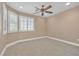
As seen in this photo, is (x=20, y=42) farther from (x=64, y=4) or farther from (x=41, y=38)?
(x=64, y=4)

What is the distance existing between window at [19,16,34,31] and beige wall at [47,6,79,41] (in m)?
0.34

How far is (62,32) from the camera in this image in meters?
1.91

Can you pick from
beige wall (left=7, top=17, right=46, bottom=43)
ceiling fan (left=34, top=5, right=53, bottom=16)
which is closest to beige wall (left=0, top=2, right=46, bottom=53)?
beige wall (left=7, top=17, right=46, bottom=43)

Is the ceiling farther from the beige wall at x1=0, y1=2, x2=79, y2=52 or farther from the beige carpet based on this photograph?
the beige carpet

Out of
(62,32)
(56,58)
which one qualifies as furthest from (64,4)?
(56,58)

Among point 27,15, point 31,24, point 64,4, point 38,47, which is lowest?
point 38,47

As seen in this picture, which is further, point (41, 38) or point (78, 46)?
point (41, 38)

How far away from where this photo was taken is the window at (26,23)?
6.09 feet

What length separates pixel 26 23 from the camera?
188 centimetres

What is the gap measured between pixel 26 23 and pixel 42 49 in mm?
611

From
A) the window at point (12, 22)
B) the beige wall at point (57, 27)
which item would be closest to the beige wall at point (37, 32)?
the beige wall at point (57, 27)

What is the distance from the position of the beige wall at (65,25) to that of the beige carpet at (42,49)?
6.6 inches

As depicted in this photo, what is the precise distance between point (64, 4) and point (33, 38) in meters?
0.89

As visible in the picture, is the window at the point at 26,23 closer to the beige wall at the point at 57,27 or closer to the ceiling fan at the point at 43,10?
the beige wall at the point at 57,27
